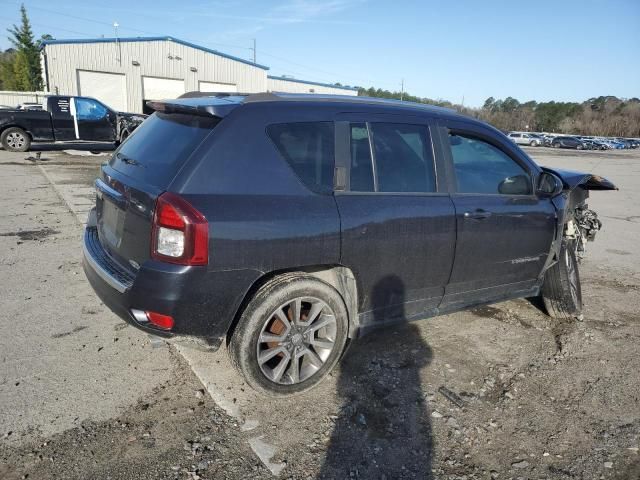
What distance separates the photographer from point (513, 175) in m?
3.94

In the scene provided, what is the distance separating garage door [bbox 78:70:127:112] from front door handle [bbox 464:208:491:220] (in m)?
33.1

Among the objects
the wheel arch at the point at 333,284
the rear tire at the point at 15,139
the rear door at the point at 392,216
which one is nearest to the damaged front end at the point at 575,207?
the rear door at the point at 392,216

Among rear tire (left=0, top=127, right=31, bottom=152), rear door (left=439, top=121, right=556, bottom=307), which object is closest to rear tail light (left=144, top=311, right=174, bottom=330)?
rear door (left=439, top=121, right=556, bottom=307)

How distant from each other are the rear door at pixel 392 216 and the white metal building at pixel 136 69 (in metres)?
28.9

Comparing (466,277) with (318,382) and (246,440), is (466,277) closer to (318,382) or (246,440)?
(318,382)

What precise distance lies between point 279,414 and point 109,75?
34.3 metres

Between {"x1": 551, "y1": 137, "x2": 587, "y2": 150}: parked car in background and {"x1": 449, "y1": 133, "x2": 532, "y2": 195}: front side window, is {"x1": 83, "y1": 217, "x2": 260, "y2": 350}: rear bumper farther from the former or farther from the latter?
{"x1": 551, "y1": 137, "x2": 587, "y2": 150}: parked car in background

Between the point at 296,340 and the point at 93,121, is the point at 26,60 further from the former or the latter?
the point at 296,340

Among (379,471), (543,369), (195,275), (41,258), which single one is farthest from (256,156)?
(41,258)

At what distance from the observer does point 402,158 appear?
3.36m

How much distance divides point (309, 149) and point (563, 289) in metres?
2.97

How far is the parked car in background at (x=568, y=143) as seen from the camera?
175ft

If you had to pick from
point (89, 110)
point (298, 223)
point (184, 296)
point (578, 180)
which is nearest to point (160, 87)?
point (89, 110)

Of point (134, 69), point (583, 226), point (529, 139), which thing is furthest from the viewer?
point (529, 139)
